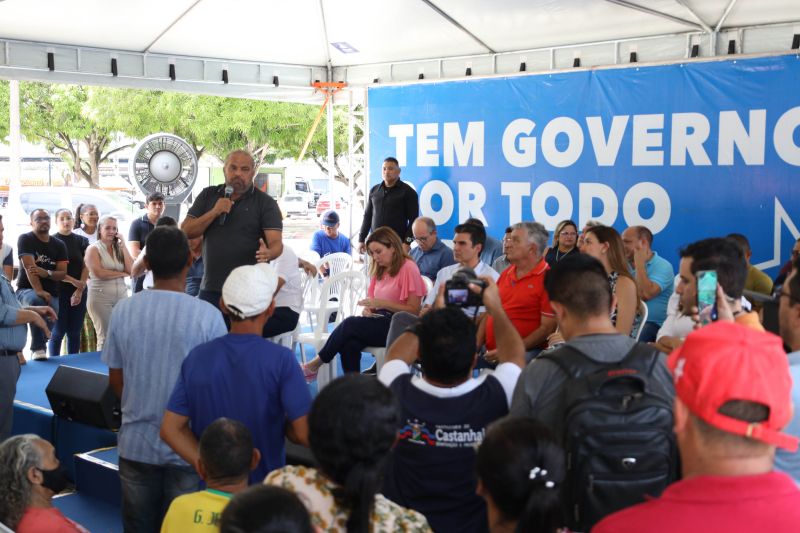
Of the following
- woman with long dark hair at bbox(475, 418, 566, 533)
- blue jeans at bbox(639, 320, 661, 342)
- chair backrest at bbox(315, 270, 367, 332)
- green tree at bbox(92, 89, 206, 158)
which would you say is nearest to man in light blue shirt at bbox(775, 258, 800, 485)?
woman with long dark hair at bbox(475, 418, 566, 533)

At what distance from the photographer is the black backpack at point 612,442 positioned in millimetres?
A: 2059

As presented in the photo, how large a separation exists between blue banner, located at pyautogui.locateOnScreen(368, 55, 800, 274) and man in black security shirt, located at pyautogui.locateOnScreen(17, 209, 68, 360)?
4200mm

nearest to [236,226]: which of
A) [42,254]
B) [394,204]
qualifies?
[42,254]

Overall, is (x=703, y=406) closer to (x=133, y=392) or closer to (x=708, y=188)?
(x=133, y=392)

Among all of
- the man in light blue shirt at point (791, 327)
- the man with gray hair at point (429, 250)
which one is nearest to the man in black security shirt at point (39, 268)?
the man with gray hair at point (429, 250)

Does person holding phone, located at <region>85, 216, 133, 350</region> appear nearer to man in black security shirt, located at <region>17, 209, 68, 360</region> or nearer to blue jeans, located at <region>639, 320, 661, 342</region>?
man in black security shirt, located at <region>17, 209, 68, 360</region>

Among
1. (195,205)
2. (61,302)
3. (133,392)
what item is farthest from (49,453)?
(61,302)

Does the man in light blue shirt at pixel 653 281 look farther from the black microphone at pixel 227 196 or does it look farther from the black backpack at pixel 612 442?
the black backpack at pixel 612 442

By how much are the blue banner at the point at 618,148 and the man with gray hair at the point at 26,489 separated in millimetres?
6152

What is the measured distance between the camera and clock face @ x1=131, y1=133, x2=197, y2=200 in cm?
843

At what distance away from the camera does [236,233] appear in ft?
16.2

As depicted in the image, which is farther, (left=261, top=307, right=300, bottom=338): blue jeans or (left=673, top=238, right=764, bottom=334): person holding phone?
(left=261, top=307, right=300, bottom=338): blue jeans

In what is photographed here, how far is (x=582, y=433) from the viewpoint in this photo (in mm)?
2055

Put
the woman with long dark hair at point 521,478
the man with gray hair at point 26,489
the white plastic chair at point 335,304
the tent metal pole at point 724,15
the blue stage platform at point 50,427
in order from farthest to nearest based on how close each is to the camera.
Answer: the tent metal pole at point 724,15, the white plastic chair at point 335,304, the blue stage platform at point 50,427, the man with gray hair at point 26,489, the woman with long dark hair at point 521,478
